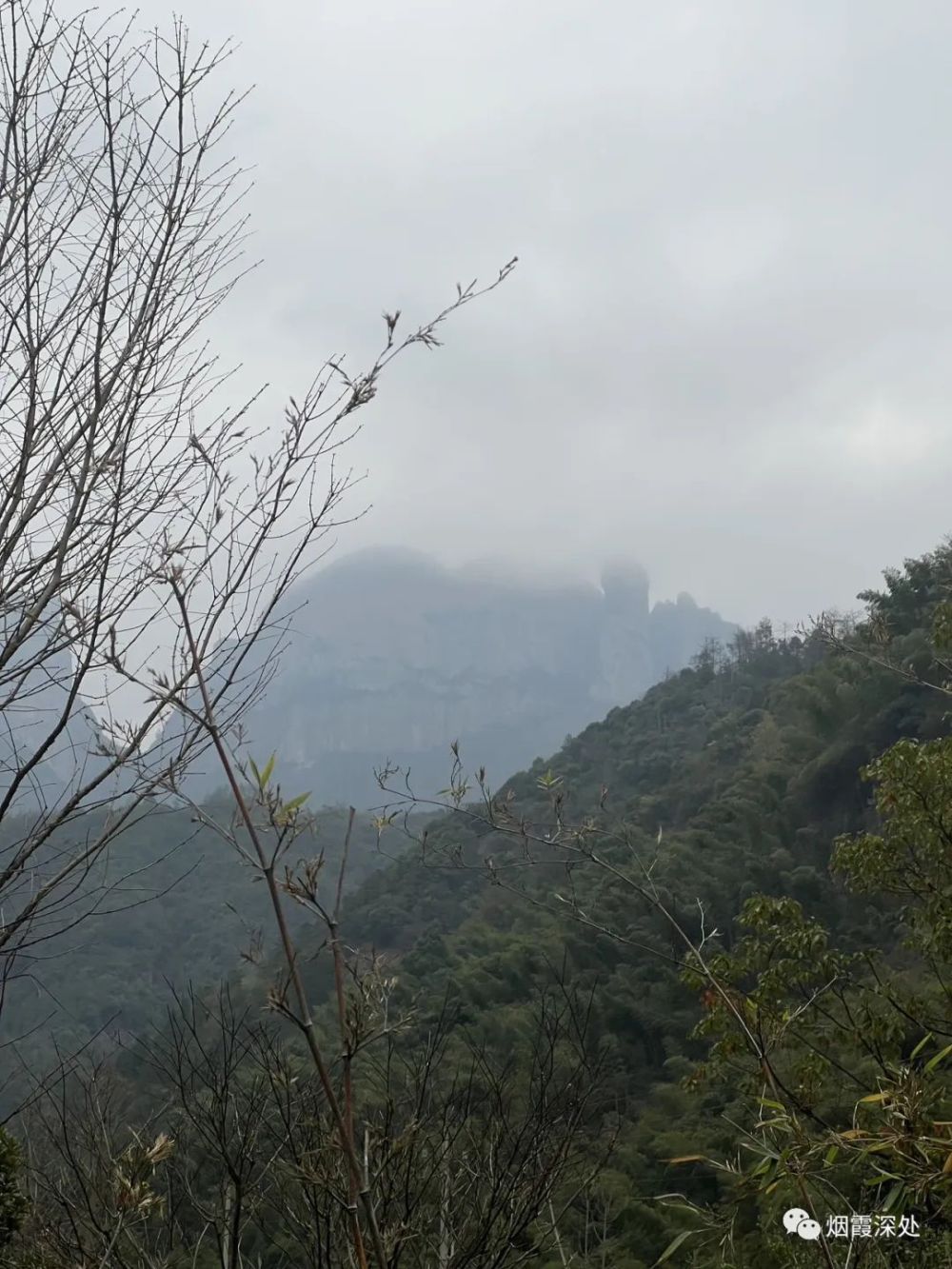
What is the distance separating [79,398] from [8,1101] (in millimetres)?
22574

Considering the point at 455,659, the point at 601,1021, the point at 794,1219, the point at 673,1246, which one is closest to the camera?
the point at 673,1246

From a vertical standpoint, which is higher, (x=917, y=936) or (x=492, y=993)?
(x=917, y=936)

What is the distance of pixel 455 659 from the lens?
320 ft

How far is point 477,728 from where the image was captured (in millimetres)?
90062

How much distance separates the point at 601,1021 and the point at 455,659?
83782 millimetres

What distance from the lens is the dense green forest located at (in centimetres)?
191

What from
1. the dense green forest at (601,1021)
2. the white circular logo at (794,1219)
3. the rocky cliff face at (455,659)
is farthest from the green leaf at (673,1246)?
the rocky cliff face at (455,659)

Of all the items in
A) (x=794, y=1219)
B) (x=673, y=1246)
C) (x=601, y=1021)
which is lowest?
Result: (x=601, y=1021)

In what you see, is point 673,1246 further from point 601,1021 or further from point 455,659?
point 455,659

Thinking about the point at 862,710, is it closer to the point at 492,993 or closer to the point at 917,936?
the point at 492,993

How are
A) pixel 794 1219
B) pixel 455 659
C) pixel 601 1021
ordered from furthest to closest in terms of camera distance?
pixel 455 659 < pixel 601 1021 < pixel 794 1219

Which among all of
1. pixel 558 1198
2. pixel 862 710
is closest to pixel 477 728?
pixel 862 710

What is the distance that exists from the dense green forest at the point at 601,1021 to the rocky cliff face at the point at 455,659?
179ft

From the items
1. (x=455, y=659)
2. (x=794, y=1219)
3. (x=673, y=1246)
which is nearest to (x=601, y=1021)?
(x=794, y=1219)
